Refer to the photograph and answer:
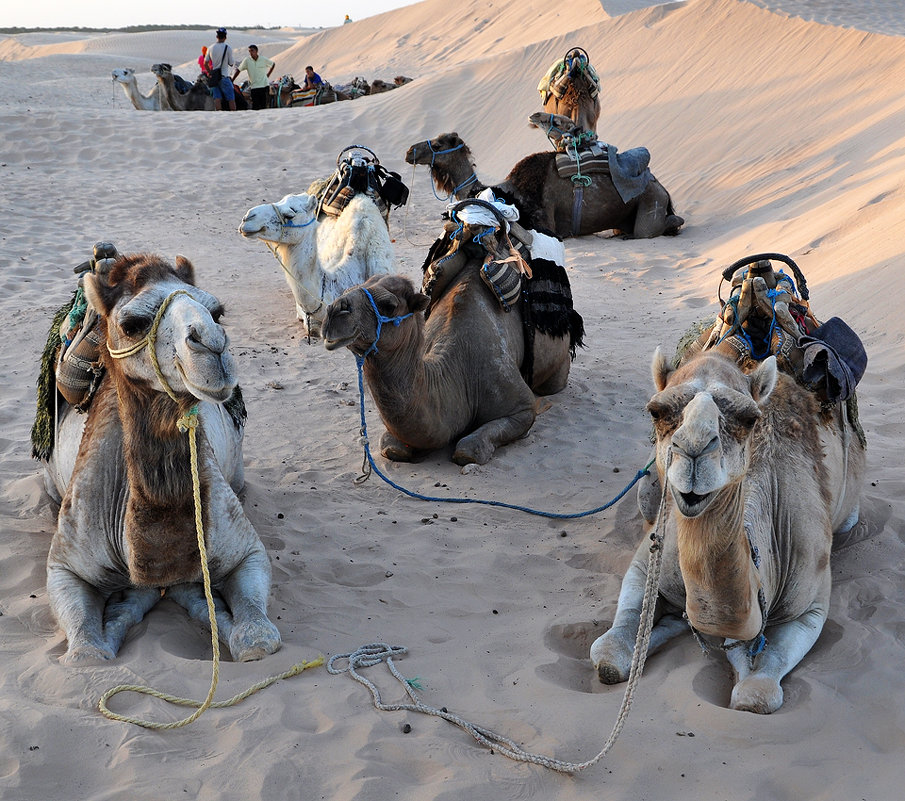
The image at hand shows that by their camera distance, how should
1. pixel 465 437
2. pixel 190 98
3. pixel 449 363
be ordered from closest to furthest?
1. pixel 465 437
2. pixel 449 363
3. pixel 190 98

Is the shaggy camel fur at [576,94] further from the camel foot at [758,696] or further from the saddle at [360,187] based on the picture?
the camel foot at [758,696]

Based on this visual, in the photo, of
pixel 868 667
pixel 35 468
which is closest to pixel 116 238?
pixel 35 468

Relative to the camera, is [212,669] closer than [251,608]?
Yes

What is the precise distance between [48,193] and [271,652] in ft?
36.2

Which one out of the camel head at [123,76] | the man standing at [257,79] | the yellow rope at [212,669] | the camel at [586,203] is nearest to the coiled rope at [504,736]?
the yellow rope at [212,669]

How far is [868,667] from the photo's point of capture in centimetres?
353

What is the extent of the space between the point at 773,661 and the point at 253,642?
6.22ft

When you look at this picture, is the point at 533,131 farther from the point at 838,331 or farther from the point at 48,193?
the point at 838,331

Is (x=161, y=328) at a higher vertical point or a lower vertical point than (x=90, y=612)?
higher

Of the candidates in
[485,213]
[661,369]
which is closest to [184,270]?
[661,369]

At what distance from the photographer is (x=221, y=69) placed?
21.0m

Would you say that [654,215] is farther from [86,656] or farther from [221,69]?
[221,69]

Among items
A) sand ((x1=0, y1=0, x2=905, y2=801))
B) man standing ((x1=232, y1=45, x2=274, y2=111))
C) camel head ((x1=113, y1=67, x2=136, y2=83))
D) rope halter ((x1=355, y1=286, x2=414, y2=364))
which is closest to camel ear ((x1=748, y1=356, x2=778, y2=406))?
sand ((x1=0, y1=0, x2=905, y2=801))

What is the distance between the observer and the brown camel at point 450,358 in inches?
209
